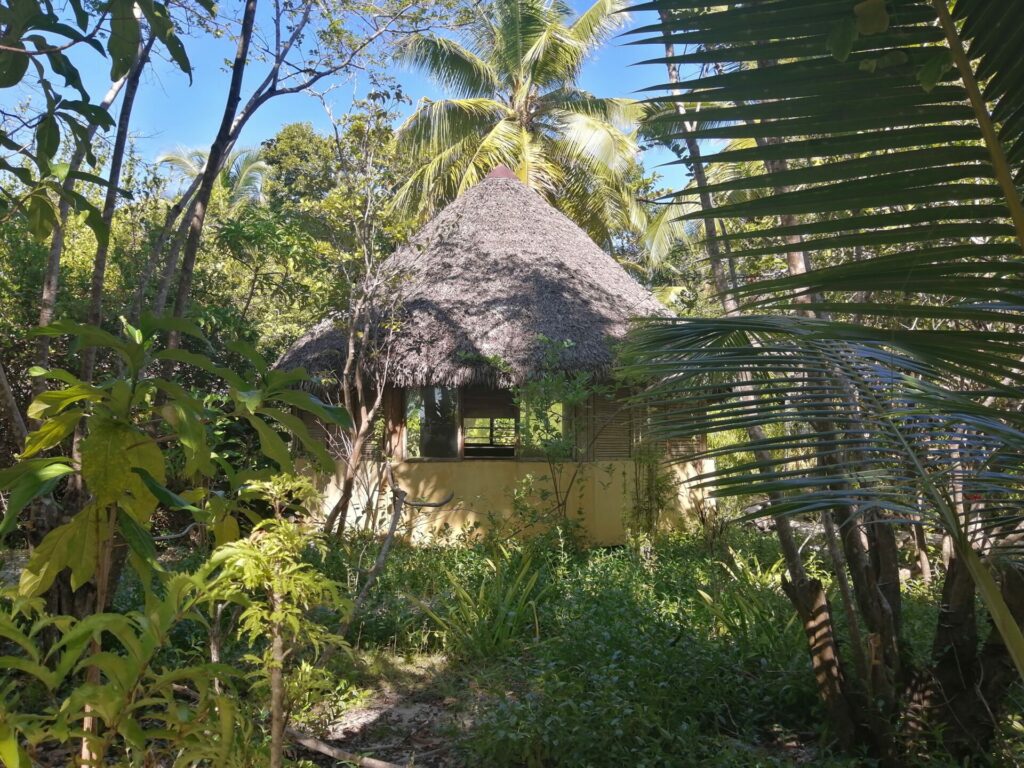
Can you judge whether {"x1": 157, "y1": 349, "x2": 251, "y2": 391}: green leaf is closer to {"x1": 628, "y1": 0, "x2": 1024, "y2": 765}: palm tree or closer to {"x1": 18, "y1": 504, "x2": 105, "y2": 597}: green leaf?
{"x1": 18, "y1": 504, "x2": 105, "y2": 597}: green leaf

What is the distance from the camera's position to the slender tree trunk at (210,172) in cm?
285

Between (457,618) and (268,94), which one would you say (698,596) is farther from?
(268,94)

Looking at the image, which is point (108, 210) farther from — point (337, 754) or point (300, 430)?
point (337, 754)

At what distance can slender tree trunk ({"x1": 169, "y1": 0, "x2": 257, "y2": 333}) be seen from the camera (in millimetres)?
2846

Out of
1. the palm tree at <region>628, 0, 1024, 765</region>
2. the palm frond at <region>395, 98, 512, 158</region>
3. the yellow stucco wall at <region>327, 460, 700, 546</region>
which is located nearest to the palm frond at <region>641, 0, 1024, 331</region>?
the palm tree at <region>628, 0, 1024, 765</region>

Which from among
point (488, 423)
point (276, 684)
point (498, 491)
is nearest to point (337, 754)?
point (276, 684)

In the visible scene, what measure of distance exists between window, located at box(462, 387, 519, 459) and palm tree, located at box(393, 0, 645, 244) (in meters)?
5.75

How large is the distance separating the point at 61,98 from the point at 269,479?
100 centimetres

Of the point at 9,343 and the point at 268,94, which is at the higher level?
the point at 268,94

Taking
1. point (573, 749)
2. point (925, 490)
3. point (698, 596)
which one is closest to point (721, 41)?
point (925, 490)

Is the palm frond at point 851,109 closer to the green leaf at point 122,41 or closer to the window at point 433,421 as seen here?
the green leaf at point 122,41

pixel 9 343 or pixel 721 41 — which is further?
pixel 9 343

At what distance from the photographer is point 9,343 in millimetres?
8109

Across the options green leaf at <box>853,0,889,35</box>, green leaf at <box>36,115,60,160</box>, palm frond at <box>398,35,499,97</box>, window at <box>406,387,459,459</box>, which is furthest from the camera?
palm frond at <box>398,35,499,97</box>
